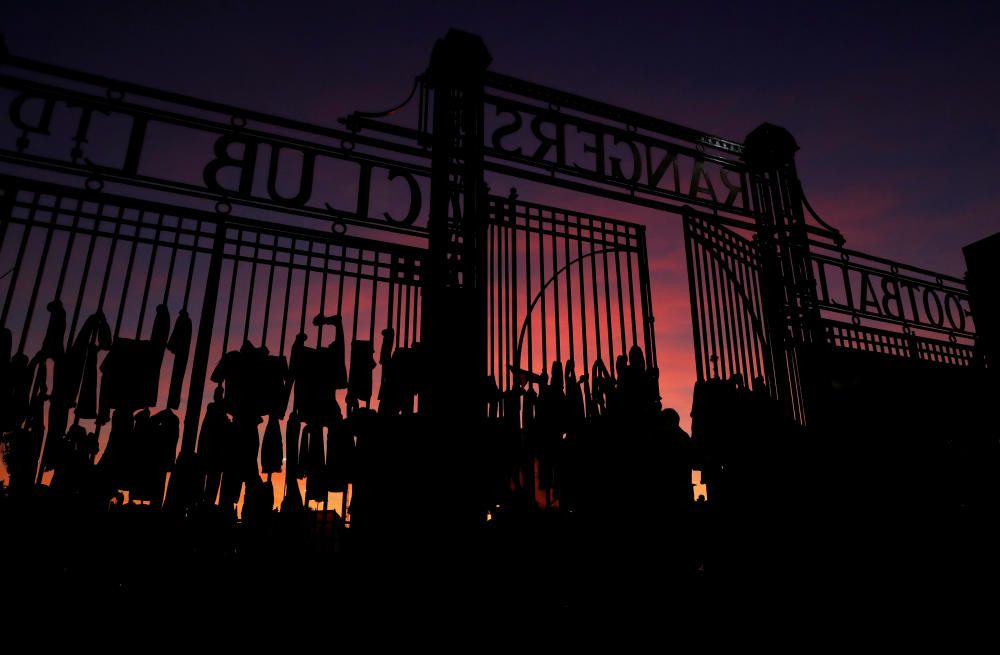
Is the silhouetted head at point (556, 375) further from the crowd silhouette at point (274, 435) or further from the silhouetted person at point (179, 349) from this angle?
the silhouetted person at point (179, 349)

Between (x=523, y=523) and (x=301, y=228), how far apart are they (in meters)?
2.87

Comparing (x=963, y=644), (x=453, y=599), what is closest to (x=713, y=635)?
(x=963, y=644)

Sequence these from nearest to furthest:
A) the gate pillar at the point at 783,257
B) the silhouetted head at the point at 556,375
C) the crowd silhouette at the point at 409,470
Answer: the crowd silhouette at the point at 409,470 → the silhouetted head at the point at 556,375 → the gate pillar at the point at 783,257

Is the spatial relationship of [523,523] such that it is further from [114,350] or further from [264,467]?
[114,350]

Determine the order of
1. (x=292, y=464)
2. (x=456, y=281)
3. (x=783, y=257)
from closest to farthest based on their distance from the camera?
1. (x=292, y=464)
2. (x=456, y=281)
3. (x=783, y=257)

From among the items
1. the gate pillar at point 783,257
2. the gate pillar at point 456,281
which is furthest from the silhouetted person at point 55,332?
the gate pillar at point 783,257

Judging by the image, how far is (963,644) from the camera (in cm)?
294

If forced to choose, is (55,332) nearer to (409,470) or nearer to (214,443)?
(214,443)

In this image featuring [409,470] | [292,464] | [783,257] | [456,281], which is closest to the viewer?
[409,470]

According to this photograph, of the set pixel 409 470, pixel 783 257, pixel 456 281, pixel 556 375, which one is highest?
pixel 783 257

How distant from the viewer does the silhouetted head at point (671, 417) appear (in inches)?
170

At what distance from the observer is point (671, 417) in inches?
173

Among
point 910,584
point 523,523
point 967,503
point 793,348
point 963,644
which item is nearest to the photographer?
point 963,644

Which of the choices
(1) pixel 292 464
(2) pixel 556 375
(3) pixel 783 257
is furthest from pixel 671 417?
(3) pixel 783 257
